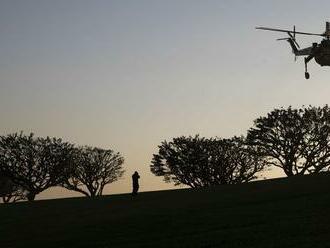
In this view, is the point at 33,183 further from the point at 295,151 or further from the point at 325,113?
the point at 325,113

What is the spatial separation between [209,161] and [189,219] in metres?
63.1

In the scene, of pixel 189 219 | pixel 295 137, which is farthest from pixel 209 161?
pixel 189 219

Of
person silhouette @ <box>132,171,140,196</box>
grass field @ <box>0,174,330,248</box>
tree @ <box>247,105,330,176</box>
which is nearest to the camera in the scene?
grass field @ <box>0,174,330,248</box>

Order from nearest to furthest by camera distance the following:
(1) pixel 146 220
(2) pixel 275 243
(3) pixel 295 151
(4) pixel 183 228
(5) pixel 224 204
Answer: (2) pixel 275 243 → (4) pixel 183 228 → (1) pixel 146 220 → (5) pixel 224 204 → (3) pixel 295 151

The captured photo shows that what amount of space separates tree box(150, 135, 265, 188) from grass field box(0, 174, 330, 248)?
45410 millimetres

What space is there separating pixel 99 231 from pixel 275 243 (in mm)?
9939

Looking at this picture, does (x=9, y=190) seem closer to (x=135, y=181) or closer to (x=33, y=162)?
(x=33, y=162)

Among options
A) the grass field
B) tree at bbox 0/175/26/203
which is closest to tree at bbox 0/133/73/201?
tree at bbox 0/175/26/203

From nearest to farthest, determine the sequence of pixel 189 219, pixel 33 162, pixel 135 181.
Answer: pixel 189 219 < pixel 135 181 < pixel 33 162

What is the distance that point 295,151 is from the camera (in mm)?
81062

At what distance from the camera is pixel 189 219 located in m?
27.9

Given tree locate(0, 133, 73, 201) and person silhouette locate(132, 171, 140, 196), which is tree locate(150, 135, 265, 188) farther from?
person silhouette locate(132, 171, 140, 196)

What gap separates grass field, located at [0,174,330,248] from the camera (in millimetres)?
21203

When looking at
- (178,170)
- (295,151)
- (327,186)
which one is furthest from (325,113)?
(327,186)
